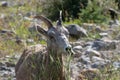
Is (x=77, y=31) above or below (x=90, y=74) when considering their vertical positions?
below

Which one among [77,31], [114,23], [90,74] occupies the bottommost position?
[114,23]

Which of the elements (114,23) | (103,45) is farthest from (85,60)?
(114,23)

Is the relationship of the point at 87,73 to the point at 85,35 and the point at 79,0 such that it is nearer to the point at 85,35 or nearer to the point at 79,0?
the point at 85,35

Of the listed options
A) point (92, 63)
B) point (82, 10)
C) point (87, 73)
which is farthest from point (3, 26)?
point (87, 73)

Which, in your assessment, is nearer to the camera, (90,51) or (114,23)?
(90,51)

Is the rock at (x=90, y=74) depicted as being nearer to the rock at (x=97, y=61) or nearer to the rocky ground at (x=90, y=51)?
the rocky ground at (x=90, y=51)

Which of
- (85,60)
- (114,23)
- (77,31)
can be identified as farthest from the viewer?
(114,23)

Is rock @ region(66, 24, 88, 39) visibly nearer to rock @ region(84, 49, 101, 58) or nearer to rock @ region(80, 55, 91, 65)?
rock @ region(84, 49, 101, 58)

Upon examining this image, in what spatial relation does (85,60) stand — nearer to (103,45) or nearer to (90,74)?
(103,45)

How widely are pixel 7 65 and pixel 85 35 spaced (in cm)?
332

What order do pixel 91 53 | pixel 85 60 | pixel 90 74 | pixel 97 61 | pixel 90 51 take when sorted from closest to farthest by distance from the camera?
pixel 90 74 → pixel 97 61 → pixel 85 60 → pixel 91 53 → pixel 90 51

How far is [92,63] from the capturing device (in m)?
11.5

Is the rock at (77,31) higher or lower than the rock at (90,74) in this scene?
lower

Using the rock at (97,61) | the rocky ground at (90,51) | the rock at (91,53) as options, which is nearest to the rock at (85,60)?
the rocky ground at (90,51)
